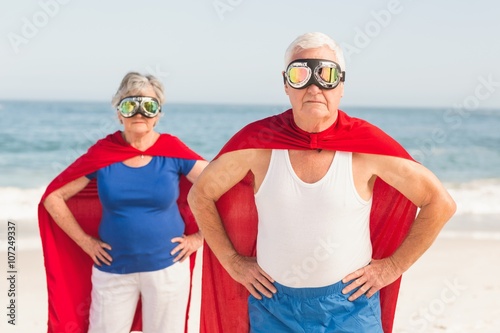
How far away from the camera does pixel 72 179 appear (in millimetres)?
4473

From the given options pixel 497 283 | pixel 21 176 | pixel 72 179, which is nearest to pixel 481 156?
pixel 21 176

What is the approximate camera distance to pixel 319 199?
2766mm

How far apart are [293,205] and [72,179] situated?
7.07 ft

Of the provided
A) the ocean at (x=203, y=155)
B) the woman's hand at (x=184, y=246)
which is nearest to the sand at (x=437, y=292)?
the ocean at (x=203, y=155)

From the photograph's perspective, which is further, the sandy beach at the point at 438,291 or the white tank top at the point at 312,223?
the sandy beach at the point at 438,291

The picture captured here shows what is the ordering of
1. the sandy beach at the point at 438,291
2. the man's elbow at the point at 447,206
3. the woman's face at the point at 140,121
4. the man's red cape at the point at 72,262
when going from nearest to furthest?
the man's elbow at the point at 447,206 → the woman's face at the point at 140,121 → the man's red cape at the point at 72,262 → the sandy beach at the point at 438,291

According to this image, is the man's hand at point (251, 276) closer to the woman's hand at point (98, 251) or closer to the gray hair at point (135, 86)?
the woman's hand at point (98, 251)

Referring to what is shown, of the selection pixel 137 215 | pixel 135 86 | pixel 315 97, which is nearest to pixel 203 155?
pixel 135 86

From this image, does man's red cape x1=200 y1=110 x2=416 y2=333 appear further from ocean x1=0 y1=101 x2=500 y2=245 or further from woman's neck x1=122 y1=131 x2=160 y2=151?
ocean x1=0 y1=101 x2=500 y2=245

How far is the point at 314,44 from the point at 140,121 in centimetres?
174

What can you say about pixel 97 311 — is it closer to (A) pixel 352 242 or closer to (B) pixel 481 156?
(A) pixel 352 242

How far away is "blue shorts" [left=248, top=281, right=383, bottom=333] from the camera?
9.23ft

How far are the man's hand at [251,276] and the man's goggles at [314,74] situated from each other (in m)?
0.82

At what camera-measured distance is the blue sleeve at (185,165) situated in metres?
4.44
